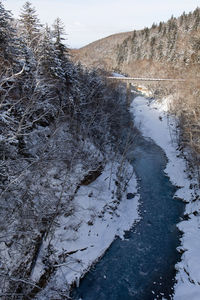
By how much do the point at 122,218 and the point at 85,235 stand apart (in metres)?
3.56

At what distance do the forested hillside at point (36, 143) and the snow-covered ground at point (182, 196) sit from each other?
22.3ft

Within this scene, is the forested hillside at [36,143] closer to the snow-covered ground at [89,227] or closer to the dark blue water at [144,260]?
the snow-covered ground at [89,227]

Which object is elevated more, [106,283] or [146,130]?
[146,130]

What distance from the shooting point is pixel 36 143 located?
42.0 feet

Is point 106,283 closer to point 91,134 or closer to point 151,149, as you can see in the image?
point 91,134

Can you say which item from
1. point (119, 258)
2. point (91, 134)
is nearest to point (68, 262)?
point (119, 258)

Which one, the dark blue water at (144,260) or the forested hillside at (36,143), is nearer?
the forested hillside at (36,143)

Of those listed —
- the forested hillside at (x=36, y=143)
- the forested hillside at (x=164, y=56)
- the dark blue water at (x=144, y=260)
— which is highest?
the forested hillside at (x=164, y=56)

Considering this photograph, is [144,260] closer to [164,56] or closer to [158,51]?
[164,56]

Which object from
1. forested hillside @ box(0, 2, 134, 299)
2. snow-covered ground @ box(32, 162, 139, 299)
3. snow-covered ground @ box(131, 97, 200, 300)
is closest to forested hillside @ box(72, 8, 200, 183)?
snow-covered ground @ box(131, 97, 200, 300)

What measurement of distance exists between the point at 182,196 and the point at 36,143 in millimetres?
13007

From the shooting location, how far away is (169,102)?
120 ft

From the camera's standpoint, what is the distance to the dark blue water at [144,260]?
30.8 ft

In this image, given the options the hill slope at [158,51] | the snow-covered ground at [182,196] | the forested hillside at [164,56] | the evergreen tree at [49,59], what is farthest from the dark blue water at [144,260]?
the hill slope at [158,51]
